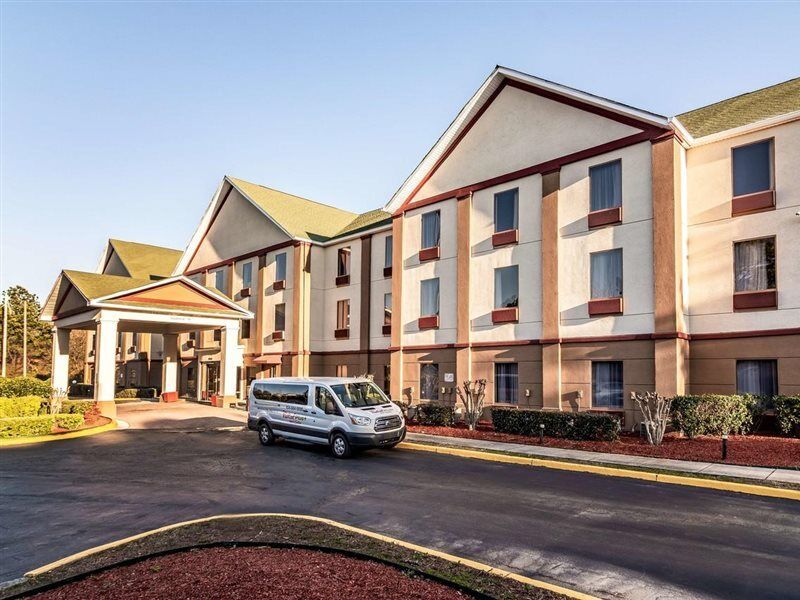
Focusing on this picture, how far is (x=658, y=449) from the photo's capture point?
1655 cm

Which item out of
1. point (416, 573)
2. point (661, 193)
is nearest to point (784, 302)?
point (661, 193)

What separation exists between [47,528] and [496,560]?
302 inches

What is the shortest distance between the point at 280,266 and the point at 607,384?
75.8 feet

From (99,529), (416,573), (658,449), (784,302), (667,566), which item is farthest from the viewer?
(784,302)

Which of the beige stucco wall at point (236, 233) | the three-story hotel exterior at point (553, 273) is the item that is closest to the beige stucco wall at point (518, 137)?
the three-story hotel exterior at point (553, 273)

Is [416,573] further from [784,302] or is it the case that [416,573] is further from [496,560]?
[784,302]


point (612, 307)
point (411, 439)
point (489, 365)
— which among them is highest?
point (612, 307)

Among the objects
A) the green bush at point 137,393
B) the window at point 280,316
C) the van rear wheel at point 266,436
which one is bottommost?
the green bush at point 137,393

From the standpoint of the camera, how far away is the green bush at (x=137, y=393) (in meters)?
42.5

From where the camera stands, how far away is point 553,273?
75.4 ft

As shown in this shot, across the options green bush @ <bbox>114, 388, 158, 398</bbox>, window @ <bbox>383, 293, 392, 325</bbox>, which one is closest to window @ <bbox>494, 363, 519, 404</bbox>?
window @ <bbox>383, 293, 392, 325</bbox>

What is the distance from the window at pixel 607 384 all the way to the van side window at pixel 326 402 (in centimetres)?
1021

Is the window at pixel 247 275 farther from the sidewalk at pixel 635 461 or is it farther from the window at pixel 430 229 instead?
the sidewalk at pixel 635 461

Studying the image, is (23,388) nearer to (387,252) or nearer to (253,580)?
(387,252)
